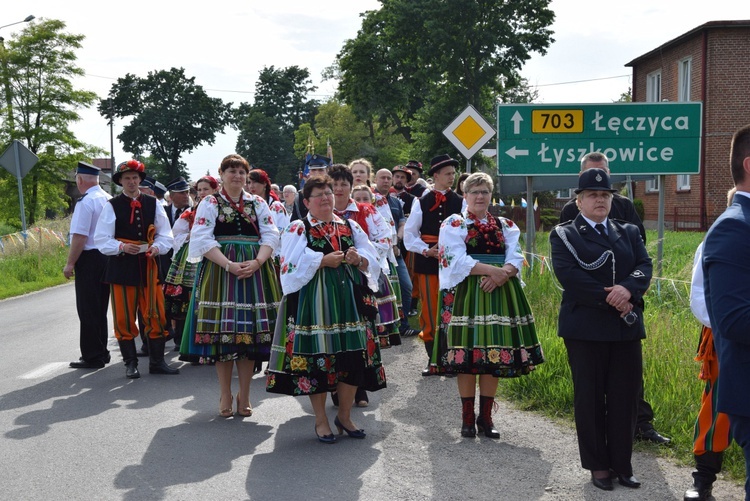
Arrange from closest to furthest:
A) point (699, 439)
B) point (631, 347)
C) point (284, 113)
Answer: point (699, 439)
point (631, 347)
point (284, 113)

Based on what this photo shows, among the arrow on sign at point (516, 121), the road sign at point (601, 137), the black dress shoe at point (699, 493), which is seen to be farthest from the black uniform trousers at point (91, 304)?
the black dress shoe at point (699, 493)

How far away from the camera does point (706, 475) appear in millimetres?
4973

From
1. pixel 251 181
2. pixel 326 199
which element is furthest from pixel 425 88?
pixel 326 199

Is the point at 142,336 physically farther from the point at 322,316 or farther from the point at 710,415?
the point at 710,415

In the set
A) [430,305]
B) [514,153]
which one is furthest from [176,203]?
[514,153]

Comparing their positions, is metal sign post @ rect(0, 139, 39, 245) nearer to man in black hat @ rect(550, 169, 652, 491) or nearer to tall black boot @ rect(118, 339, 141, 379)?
tall black boot @ rect(118, 339, 141, 379)

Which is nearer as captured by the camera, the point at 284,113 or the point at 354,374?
the point at 354,374

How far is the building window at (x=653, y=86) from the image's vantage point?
39.2 meters

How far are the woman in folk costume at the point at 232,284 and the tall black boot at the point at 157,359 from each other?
7.05ft

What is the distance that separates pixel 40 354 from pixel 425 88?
41.2 m

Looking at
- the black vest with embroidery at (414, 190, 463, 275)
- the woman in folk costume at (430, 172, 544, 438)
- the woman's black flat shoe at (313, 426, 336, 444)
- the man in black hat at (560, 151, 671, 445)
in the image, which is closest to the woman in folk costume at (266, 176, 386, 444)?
the woman's black flat shoe at (313, 426, 336, 444)

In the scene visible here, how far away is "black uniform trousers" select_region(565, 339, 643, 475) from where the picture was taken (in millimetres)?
5320

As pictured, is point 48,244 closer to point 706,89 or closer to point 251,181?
point 251,181

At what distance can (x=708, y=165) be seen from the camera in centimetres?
3362
